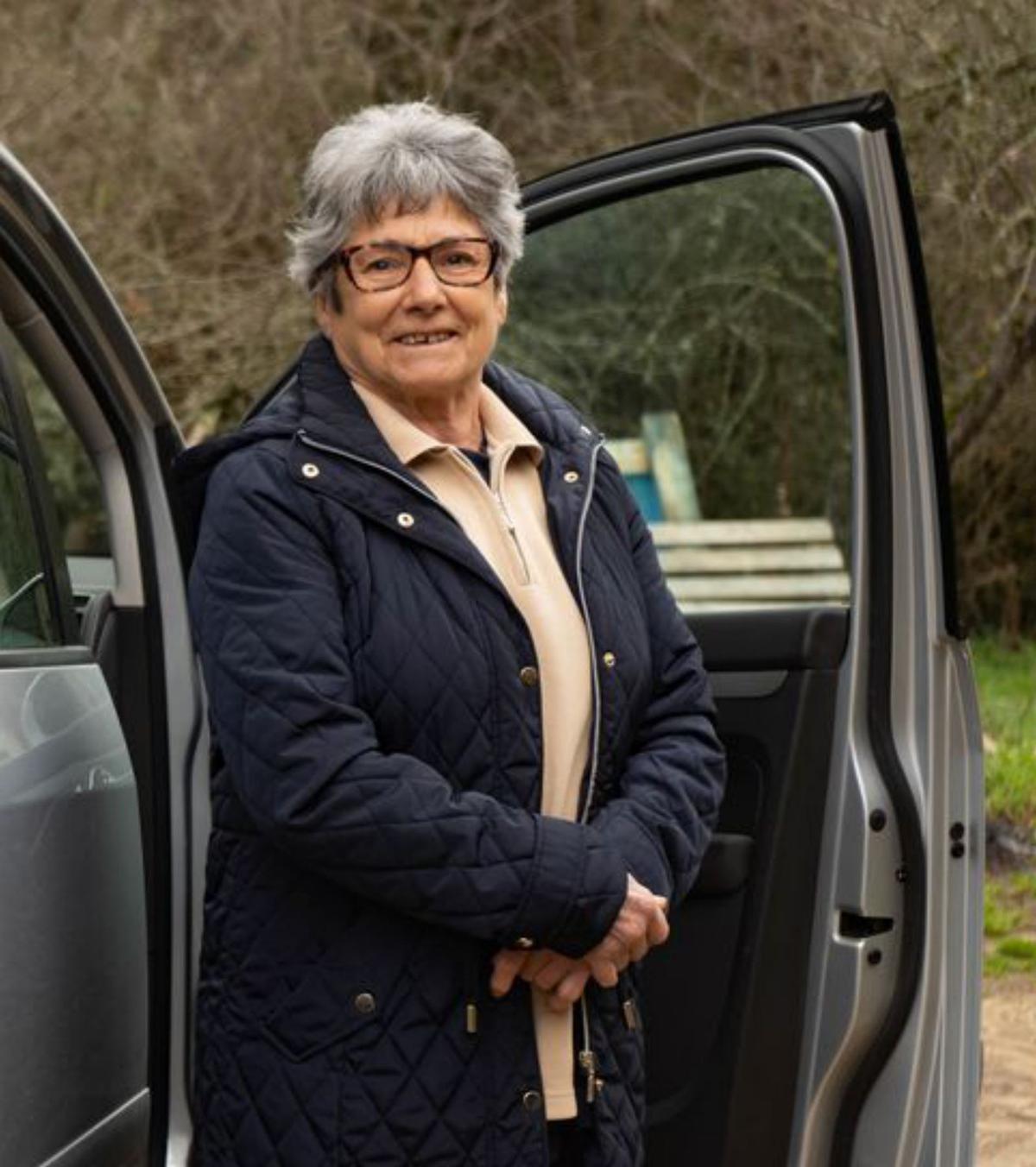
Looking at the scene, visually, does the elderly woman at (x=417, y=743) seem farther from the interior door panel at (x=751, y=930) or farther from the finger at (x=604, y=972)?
the interior door panel at (x=751, y=930)

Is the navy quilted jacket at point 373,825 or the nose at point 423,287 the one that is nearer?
the navy quilted jacket at point 373,825

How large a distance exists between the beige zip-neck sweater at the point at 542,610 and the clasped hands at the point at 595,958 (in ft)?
0.14

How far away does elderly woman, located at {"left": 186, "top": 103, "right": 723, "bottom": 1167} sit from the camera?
8.26 feet

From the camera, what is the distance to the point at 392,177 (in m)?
2.68

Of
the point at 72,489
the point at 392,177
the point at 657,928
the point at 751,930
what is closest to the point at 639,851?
the point at 657,928

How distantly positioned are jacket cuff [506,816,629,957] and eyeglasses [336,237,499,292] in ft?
2.05

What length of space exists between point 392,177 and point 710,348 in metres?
9.14

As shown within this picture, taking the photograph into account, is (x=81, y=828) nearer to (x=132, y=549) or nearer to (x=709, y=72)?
(x=132, y=549)

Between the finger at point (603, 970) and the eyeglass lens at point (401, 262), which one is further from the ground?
the eyeglass lens at point (401, 262)

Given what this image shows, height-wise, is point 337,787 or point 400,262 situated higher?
point 400,262

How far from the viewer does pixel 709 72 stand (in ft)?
36.2

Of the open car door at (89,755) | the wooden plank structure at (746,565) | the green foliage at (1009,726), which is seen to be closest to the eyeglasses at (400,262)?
the open car door at (89,755)

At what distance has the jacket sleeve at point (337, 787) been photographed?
2486 mm

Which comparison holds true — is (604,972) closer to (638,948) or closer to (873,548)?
(638,948)
